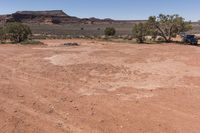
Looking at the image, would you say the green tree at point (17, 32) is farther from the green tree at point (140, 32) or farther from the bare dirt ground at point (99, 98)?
the bare dirt ground at point (99, 98)

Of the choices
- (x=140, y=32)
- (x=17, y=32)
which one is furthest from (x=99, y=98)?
(x=17, y=32)

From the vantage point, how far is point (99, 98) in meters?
11.5

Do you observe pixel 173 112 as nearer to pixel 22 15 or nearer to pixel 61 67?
pixel 61 67

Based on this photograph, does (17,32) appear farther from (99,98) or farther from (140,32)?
(99,98)

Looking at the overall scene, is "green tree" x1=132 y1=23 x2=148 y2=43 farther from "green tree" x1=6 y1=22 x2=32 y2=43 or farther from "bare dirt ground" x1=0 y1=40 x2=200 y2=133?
"bare dirt ground" x1=0 y1=40 x2=200 y2=133

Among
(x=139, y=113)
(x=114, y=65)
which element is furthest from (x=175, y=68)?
(x=139, y=113)

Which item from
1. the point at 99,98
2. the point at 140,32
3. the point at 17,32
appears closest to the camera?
the point at 99,98

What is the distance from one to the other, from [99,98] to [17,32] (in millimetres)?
30443

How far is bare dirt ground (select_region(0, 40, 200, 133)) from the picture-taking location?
8805 millimetres

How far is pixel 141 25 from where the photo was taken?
40.4m

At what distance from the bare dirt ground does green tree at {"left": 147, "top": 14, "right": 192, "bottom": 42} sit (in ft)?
71.9

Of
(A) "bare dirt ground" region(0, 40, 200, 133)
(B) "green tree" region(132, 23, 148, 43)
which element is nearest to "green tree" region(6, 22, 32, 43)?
(B) "green tree" region(132, 23, 148, 43)

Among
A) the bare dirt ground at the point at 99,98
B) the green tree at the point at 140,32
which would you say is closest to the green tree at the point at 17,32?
the green tree at the point at 140,32

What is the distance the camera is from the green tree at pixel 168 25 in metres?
40.0
